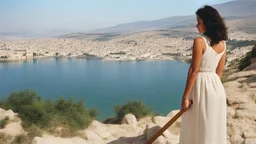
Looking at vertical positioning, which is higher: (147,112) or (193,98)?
(193,98)

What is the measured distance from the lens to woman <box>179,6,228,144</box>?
2051mm

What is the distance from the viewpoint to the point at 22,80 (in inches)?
1587

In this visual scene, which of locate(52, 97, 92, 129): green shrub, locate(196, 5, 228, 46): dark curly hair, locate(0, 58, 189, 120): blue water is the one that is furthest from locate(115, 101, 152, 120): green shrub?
locate(0, 58, 189, 120): blue water

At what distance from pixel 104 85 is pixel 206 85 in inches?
1353

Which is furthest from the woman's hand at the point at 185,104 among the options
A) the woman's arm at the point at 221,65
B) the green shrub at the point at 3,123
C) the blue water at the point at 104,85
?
the blue water at the point at 104,85

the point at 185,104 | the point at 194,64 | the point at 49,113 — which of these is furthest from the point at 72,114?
the point at 194,64

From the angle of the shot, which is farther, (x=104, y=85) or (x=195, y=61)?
(x=104, y=85)

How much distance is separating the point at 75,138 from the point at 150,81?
110ft

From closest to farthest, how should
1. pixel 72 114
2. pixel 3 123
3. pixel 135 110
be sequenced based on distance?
pixel 3 123 → pixel 72 114 → pixel 135 110

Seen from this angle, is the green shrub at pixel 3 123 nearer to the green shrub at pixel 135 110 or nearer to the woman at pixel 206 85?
the green shrub at pixel 135 110

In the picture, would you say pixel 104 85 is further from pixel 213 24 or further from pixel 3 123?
pixel 213 24

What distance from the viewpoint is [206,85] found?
6.89ft

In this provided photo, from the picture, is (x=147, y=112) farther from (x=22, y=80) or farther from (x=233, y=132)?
(x=22, y=80)

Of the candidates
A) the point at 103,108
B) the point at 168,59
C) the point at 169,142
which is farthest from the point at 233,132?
the point at 168,59
